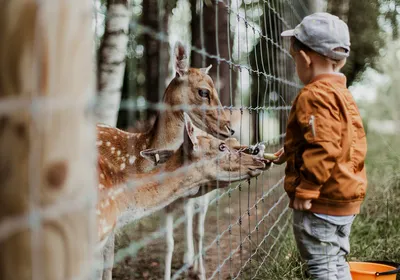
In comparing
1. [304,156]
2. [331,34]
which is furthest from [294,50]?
[304,156]

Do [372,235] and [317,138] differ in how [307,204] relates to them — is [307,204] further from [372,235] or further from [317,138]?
[372,235]

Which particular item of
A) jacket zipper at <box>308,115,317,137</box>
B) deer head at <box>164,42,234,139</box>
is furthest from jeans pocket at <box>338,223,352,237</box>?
deer head at <box>164,42,234,139</box>

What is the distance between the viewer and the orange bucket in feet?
12.8

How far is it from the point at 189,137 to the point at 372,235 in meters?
2.15

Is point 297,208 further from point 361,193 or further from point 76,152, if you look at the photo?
point 76,152

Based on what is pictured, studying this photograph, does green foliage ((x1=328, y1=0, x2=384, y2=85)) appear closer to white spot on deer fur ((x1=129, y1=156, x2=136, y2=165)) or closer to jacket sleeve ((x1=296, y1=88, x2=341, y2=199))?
white spot on deer fur ((x1=129, y1=156, x2=136, y2=165))

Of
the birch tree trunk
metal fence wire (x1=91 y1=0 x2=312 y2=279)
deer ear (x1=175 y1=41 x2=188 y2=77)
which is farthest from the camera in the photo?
deer ear (x1=175 y1=41 x2=188 y2=77)

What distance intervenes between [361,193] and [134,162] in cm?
170

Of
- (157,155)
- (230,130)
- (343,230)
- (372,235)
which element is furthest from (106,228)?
(372,235)

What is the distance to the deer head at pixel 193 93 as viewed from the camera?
513 centimetres

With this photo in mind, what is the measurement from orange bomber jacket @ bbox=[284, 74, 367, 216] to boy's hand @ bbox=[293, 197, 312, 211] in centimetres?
3

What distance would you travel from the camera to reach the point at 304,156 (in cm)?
316

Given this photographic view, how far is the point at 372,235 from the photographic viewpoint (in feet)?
19.0

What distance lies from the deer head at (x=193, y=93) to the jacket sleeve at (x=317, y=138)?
1912mm
